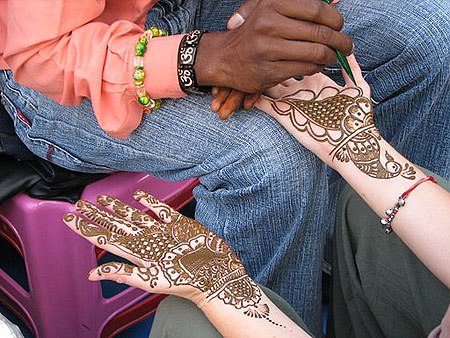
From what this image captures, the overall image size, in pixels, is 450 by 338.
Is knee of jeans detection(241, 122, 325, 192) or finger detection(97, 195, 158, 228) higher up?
knee of jeans detection(241, 122, 325, 192)

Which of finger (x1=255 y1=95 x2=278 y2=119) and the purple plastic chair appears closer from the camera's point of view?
finger (x1=255 y1=95 x2=278 y2=119)

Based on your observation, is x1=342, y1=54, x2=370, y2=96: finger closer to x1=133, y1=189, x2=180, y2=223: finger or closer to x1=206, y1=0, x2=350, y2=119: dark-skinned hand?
x1=206, y1=0, x2=350, y2=119: dark-skinned hand

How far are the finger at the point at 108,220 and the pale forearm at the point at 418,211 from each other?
0.32 m

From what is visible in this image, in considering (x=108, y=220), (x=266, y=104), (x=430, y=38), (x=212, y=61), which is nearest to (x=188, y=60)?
(x=212, y=61)

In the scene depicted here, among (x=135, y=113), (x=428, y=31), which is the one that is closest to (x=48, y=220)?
(x=135, y=113)

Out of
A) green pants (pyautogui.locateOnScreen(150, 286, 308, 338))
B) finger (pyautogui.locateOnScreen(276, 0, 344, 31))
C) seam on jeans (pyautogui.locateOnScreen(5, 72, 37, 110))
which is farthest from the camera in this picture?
seam on jeans (pyautogui.locateOnScreen(5, 72, 37, 110))

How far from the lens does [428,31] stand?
4.17 ft

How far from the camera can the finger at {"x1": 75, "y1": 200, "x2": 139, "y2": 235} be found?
95cm

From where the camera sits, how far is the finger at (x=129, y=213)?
3.13 feet

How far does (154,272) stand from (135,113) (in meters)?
0.28

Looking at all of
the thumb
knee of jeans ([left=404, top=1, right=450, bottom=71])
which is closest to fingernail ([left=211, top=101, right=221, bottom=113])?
the thumb

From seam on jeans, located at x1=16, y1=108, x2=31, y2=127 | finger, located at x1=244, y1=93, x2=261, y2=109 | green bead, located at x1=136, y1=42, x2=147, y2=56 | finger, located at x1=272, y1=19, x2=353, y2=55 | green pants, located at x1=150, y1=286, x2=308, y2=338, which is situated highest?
finger, located at x1=272, y1=19, x2=353, y2=55

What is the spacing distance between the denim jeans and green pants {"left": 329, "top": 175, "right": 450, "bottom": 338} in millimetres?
86

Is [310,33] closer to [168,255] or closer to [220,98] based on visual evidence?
[220,98]
